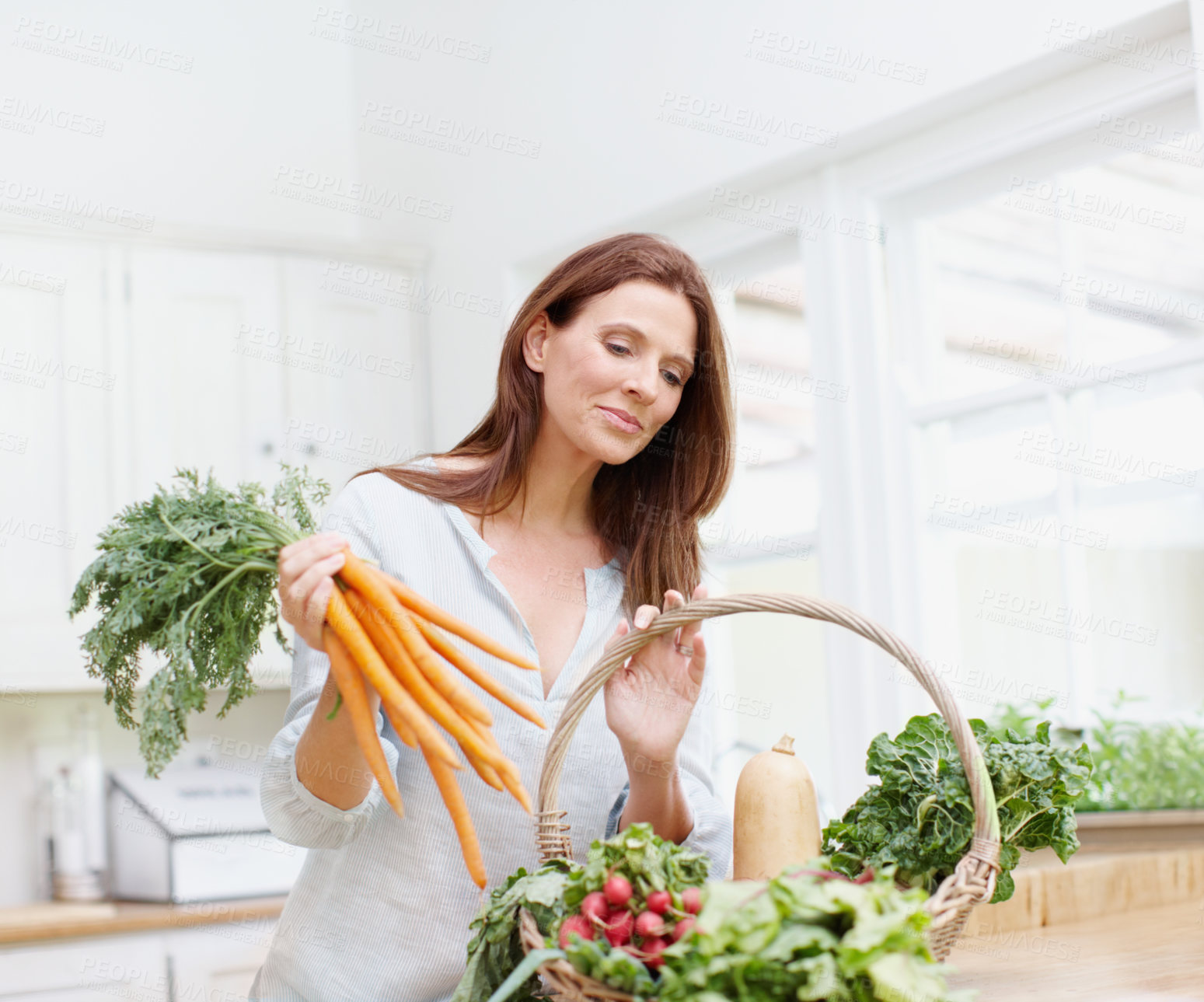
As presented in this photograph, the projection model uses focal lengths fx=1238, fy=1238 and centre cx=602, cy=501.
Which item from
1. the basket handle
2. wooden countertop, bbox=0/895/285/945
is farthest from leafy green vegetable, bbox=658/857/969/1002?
wooden countertop, bbox=0/895/285/945

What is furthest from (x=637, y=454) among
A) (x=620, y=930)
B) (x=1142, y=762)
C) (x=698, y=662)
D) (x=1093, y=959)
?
(x=1142, y=762)

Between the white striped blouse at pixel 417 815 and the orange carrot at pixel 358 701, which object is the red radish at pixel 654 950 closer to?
the orange carrot at pixel 358 701

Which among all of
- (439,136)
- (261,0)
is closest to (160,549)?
(439,136)

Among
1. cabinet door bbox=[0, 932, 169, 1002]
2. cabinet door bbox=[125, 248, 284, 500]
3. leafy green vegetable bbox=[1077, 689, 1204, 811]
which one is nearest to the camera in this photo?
leafy green vegetable bbox=[1077, 689, 1204, 811]

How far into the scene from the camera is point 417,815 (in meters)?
1.31

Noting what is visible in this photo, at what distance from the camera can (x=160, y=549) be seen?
110cm

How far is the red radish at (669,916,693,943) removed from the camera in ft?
3.03

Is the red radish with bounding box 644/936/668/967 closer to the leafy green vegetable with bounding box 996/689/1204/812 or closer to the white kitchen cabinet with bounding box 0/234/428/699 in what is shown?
the leafy green vegetable with bounding box 996/689/1204/812

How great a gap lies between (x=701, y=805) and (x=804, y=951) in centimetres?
57

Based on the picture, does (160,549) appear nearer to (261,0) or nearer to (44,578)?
(44,578)

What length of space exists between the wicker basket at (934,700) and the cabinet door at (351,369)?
2219 millimetres

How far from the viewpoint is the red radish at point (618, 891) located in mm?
970

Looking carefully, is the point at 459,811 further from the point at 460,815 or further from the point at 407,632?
the point at 407,632

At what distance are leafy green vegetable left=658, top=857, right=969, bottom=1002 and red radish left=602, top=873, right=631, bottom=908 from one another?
0.30 ft
